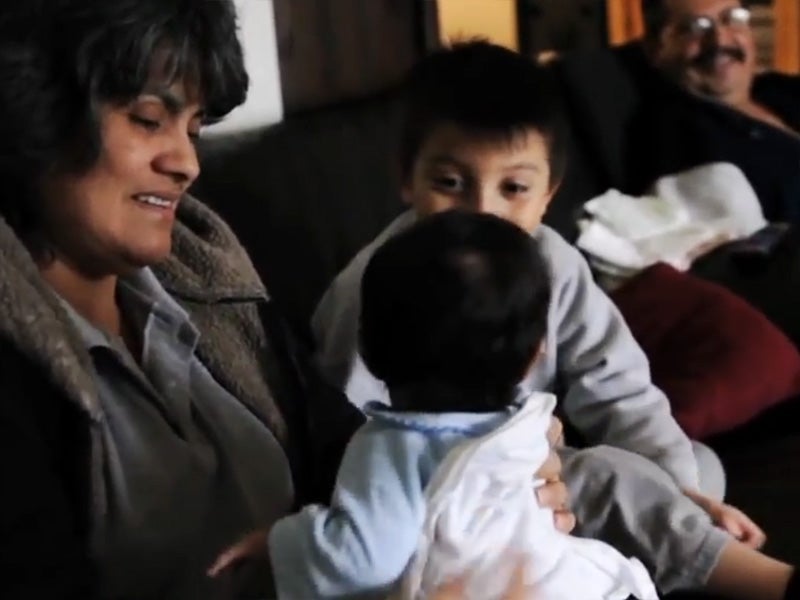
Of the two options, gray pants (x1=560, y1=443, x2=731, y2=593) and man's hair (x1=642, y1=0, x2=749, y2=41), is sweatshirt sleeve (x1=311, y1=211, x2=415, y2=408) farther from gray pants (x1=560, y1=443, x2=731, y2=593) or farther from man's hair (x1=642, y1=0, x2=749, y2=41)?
man's hair (x1=642, y1=0, x2=749, y2=41)

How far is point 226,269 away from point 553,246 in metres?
0.51

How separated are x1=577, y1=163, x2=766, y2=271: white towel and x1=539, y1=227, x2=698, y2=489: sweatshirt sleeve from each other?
→ 559 mm

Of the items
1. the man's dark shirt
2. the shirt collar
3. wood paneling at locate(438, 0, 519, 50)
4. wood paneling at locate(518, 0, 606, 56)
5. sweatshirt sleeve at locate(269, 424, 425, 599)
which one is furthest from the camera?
wood paneling at locate(518, 0, 606, 56)

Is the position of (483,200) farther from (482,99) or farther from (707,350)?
(707,350)

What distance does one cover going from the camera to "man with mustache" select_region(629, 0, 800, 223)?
9.17ft

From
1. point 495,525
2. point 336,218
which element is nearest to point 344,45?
point 336,218

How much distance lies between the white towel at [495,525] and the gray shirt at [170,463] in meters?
0.30

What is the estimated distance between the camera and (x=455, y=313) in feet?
3.82

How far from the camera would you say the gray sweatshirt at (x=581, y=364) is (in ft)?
5.90

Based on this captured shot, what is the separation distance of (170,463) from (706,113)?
1746 millimetres

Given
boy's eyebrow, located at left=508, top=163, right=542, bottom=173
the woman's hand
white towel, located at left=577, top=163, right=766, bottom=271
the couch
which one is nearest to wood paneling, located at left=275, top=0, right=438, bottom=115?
the couch

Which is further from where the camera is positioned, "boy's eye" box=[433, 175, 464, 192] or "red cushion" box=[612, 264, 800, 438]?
"red cushion" box=[612, 264, 800, 438]

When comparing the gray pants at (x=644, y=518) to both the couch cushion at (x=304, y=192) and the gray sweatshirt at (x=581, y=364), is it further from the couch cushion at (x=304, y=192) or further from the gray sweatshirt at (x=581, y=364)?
the couch cushion at (x=304, y=192)

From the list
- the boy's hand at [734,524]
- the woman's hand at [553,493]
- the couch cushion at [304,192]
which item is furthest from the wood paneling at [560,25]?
the woman's hand at [553,493]
